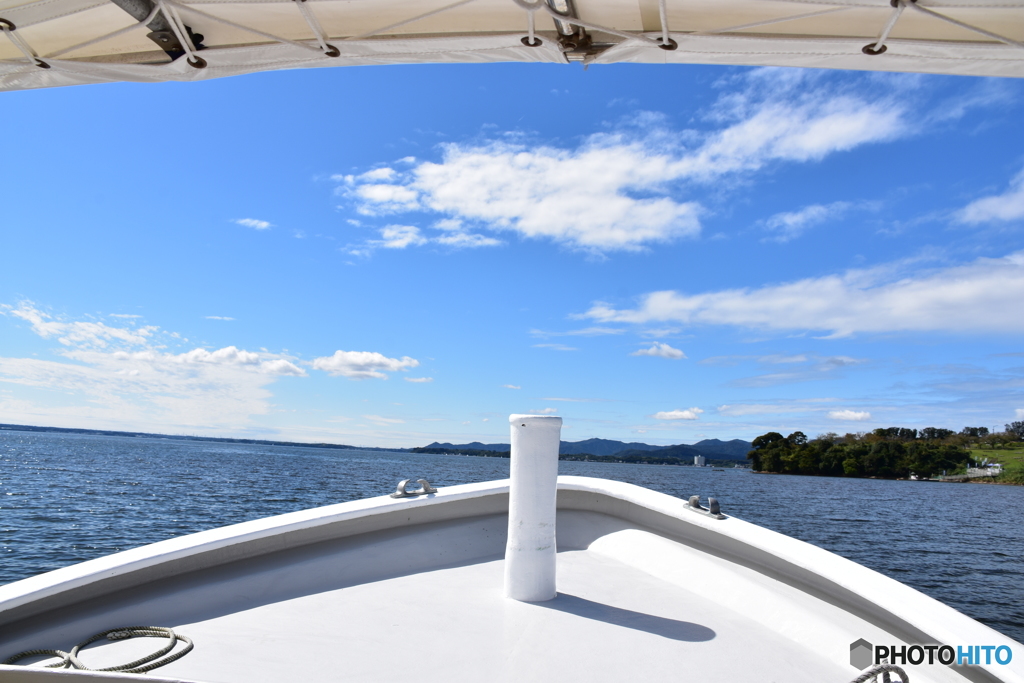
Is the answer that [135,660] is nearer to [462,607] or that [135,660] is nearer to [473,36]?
[462,607]

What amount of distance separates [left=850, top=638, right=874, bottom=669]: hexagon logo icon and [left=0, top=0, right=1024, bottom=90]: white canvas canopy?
2585 mm

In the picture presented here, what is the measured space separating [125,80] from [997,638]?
182 inches

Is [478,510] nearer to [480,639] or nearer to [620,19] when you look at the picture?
[480,639]

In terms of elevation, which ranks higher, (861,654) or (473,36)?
(473,36)

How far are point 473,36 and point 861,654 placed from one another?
130 inches

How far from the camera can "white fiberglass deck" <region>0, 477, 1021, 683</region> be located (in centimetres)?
204

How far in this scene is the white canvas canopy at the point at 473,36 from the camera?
2490 mm

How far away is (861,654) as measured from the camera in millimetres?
2188

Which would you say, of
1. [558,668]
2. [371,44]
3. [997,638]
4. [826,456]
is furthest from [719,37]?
[826,456]

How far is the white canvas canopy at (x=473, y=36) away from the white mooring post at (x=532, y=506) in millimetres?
1868

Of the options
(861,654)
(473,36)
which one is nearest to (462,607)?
(861,654)

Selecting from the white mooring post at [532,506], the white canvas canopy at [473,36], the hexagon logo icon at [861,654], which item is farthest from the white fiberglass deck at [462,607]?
the white canvas canopy at [473,36]

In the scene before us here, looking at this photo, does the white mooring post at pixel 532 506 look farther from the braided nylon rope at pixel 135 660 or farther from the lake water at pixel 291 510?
the lake water at pixel 291 510

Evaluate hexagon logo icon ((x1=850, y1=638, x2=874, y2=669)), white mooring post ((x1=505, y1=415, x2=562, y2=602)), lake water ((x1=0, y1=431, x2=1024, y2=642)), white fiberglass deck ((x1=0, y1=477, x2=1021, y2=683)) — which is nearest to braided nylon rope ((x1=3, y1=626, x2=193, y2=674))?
white fiberglass deck ((x1=0, y1=477, x2=1021, y2=683))
